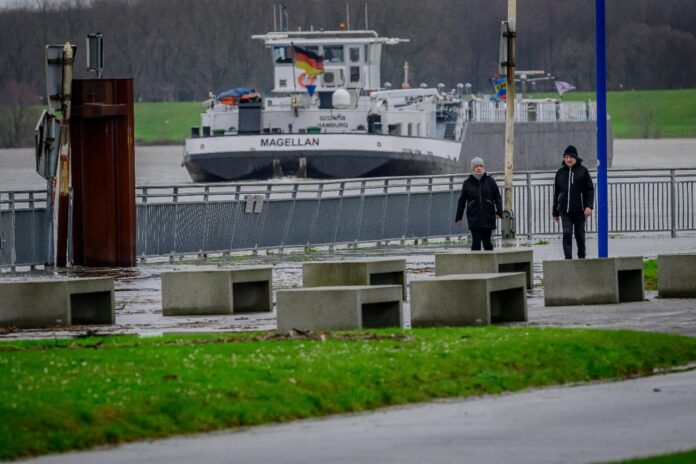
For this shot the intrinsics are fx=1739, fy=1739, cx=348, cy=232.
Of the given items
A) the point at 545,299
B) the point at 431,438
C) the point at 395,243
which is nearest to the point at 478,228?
the point at 545,299

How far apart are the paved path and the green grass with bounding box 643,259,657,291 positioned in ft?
30.7

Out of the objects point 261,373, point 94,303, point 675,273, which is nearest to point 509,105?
point 675,273

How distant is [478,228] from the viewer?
998 inches

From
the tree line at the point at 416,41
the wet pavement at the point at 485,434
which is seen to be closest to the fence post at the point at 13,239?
the wet pavement at the point at 485,434

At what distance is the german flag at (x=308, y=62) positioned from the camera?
75.9 m

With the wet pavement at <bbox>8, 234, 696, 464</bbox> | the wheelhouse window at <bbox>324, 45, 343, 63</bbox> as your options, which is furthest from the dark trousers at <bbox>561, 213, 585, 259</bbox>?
the wheelhouse window at <bbox>324, 45, 343, 63</bbox>

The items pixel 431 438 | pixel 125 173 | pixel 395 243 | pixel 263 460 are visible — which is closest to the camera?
pixel 263 460

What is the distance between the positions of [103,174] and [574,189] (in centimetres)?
809

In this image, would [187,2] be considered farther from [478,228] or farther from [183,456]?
[183,456]

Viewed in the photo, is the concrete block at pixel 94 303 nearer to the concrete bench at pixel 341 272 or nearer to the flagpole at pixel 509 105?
the concrete bench at pixel 341 272

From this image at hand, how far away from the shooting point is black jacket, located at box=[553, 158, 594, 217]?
24.1m

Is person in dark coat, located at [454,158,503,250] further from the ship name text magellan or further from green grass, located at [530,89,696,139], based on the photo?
green grass, located at [530,89,696,139]

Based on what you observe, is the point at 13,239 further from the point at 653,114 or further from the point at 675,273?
the point at 653,114

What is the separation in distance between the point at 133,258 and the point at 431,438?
1791cm
